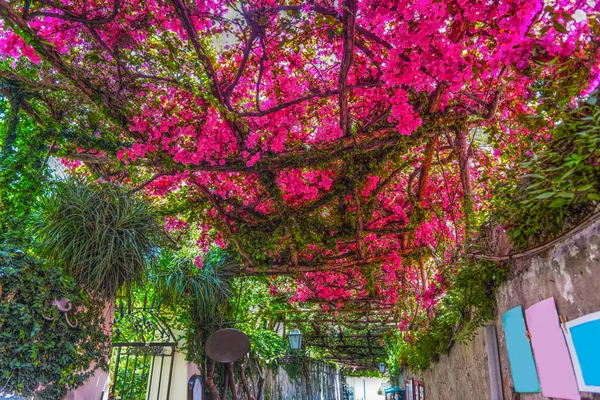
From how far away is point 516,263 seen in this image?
2229 millimetres

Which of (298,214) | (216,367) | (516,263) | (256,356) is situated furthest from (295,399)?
(516,263)

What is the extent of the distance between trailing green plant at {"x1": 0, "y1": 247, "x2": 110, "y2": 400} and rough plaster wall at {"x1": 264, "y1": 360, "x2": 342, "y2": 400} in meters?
5.90

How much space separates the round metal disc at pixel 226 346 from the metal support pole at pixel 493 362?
324 centimetres

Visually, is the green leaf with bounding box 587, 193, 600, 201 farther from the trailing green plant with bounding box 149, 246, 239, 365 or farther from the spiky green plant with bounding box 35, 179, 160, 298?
the trailing green plant with bounding box 149, 246, 239, 365

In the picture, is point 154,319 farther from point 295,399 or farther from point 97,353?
point 295,399

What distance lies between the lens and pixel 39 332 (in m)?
2.59

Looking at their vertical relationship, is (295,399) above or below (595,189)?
below

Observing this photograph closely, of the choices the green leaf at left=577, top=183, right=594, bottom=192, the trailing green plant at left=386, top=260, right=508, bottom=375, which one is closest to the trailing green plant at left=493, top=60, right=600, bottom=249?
the green leaf at left=577, top=183, right=594, bottom=192

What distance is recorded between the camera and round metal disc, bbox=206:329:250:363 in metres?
4.96

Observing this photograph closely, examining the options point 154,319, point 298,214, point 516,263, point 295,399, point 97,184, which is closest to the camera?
point 516,263

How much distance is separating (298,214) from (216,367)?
2647 mm

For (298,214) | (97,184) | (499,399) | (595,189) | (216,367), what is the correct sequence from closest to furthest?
(595,189)
(499,399)
(97,184)
(298,214)
(216,367)

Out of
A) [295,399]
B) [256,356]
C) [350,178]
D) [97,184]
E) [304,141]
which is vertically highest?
[304,141]

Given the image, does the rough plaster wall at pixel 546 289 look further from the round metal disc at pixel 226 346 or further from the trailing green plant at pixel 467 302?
the round metal disc at pixel 226 346
